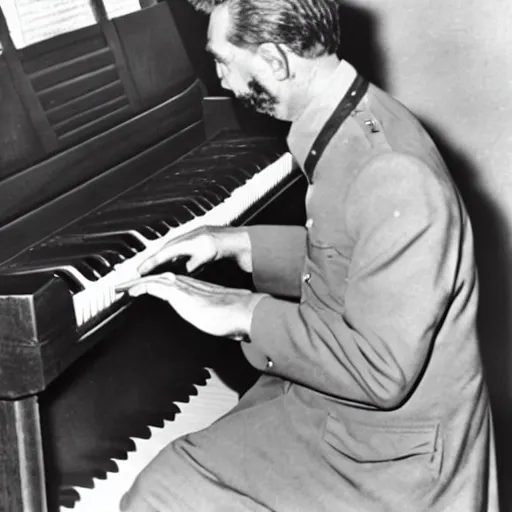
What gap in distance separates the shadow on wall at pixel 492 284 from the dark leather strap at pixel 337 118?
1.15 meters

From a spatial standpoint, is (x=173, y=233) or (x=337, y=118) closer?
(x=337, y=118)

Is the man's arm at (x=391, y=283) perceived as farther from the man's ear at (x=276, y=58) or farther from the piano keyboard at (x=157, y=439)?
the piano keyboard at (x=157, y=439)

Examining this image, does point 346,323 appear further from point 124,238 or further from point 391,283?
point 124,238

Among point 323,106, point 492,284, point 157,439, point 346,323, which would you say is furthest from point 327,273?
point 492,284

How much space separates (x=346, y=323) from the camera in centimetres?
137

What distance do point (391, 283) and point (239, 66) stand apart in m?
0.47

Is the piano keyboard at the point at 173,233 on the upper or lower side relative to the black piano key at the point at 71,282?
lower

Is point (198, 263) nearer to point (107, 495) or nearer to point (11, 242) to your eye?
point (11, 242)

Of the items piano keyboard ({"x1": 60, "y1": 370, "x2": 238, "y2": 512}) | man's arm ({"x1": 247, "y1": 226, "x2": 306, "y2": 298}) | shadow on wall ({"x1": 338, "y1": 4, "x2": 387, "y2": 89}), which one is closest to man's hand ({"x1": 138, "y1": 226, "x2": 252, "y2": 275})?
man's arm ({"x1": 247, "y1": 226, "x2": 306, "y2": 298})

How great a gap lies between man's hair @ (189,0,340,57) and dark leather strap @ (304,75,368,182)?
74 mm

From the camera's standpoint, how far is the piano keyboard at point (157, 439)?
2.07 m

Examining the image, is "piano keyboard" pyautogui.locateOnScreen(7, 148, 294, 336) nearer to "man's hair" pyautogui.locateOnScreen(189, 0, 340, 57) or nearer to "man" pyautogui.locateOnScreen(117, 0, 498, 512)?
"man" pyautogui.locateOnScreen(117, 0, 498, 512)

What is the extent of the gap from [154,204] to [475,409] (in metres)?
0.77

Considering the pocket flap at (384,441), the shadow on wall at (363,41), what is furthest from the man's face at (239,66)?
the shadow on wall at (363,41)
